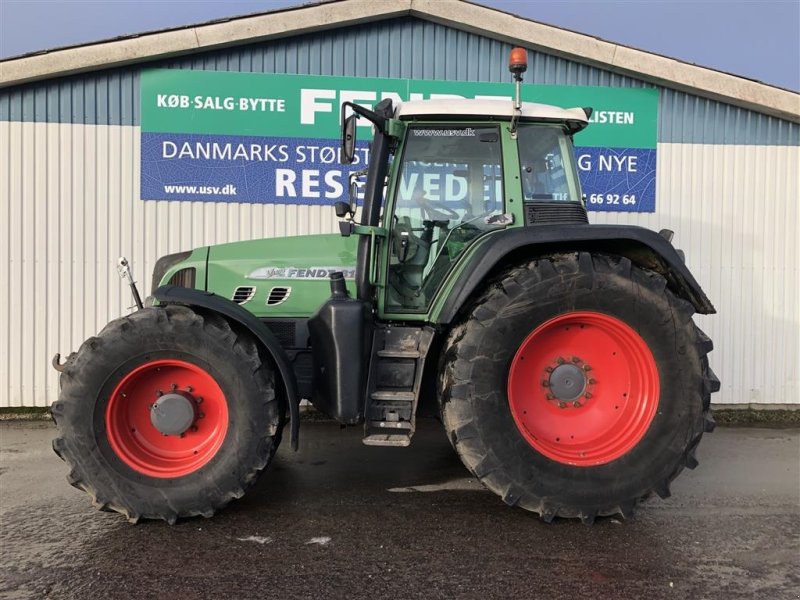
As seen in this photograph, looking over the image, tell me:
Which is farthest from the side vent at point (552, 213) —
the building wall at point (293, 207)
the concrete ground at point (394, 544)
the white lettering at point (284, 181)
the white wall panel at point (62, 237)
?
the white wall panel at point (62, 237)

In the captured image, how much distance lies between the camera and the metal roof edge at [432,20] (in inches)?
226

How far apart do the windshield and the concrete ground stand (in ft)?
6.26

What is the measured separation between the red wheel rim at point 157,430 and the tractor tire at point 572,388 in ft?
4.24

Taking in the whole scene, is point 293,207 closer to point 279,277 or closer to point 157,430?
point 279,277

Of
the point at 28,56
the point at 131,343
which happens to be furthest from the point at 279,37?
the point at 131,343

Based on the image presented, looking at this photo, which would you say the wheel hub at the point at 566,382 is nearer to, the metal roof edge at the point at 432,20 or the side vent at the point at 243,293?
the side vent at the point at 243,293

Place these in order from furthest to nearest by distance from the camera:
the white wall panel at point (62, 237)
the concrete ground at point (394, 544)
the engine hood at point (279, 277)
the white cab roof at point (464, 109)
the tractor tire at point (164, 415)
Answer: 1. the white wall panel at point (62, 237)
2. the engine hood at point (279, 277)
3. the white cab roof at point (464, 109)
4. the tractor tire at point (164, 415)
5. the concrete ground at point (394, 544)

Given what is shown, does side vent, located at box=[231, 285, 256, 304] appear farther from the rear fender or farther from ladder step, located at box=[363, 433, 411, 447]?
ladder step, located at box=[363, 433, 411, 447]

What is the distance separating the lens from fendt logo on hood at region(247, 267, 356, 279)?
3957 millimetres

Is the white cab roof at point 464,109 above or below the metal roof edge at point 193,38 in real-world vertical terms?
below

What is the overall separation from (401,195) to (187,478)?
200 centimetres

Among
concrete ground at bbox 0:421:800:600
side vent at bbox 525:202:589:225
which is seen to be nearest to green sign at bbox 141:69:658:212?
side vent at bbox 525:202:589:225

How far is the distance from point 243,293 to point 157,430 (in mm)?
1027

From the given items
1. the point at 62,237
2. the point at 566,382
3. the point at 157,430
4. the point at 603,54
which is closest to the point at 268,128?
the point at 62,237
